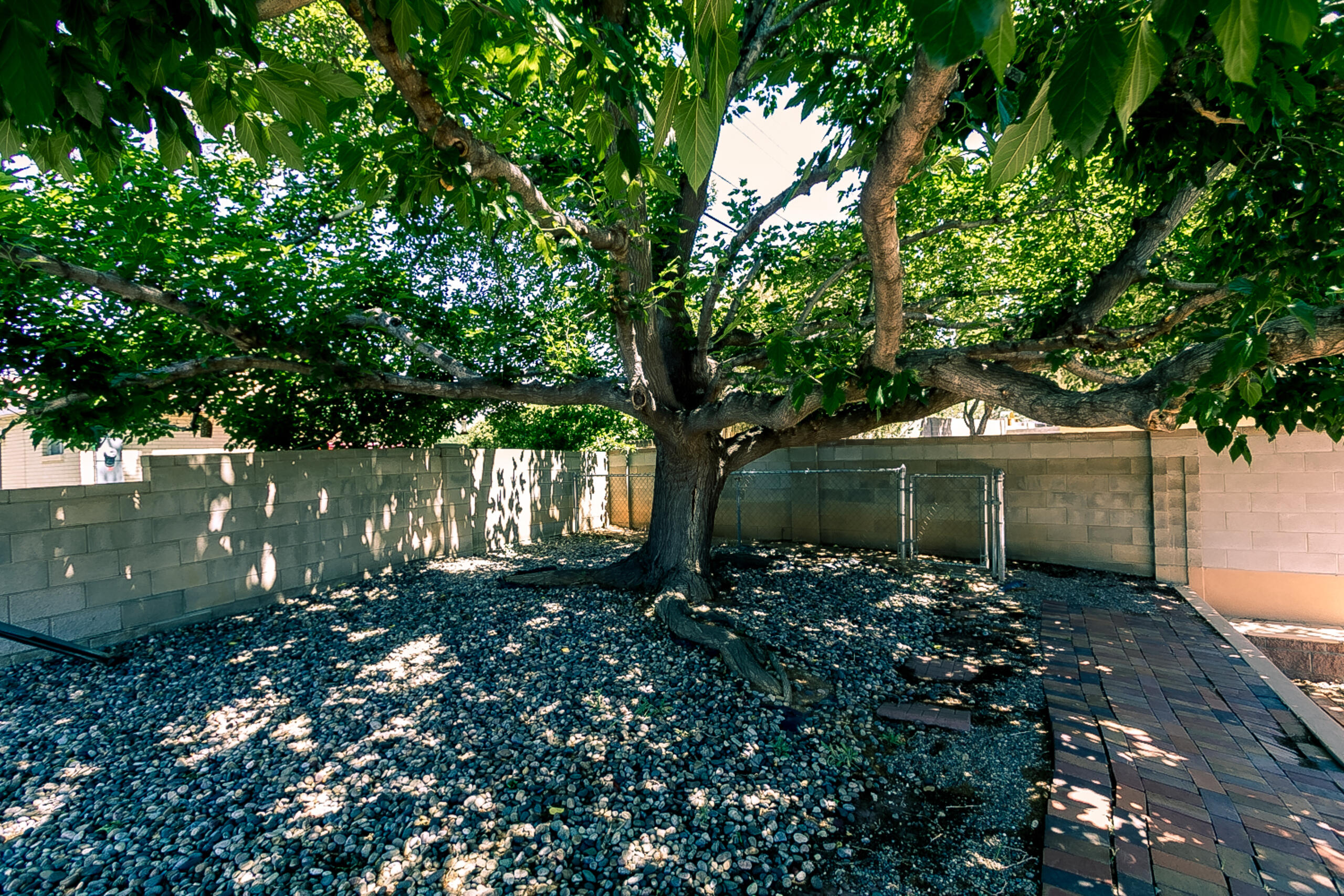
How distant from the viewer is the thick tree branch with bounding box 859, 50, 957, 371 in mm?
1738

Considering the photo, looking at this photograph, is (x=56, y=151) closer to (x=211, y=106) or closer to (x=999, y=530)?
(x=211, y=106)

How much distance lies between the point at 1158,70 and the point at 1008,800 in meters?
2.69

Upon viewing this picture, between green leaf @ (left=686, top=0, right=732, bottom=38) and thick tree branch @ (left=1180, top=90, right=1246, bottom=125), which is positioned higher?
thick tree branch @ (left=1180, top=90, right=1246, bottom=125)

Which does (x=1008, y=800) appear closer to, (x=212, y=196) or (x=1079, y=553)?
(x=1079, y=553)

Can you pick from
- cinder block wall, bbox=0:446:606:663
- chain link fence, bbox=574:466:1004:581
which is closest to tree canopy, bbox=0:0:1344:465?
cinder block wall, bbox=0:446:606:663

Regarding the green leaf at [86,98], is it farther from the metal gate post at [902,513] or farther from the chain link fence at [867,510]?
the metal gate post at [902,513]

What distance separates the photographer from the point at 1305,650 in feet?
17.2

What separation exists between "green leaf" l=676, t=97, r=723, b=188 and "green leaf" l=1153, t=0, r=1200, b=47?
0.64 m

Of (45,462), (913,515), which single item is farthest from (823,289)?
(45,462)

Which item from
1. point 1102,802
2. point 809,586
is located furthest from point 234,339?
point 1102,802

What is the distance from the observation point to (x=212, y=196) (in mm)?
4598

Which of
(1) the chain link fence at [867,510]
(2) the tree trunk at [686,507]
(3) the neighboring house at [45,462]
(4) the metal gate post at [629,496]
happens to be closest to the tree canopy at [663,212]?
(2) the tree trunk at [686,507]

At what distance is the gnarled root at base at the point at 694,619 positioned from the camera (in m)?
3.56

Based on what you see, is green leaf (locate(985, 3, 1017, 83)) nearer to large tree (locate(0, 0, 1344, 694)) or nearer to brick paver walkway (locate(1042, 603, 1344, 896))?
large tree (locate(0, 0, 1344, 694))
